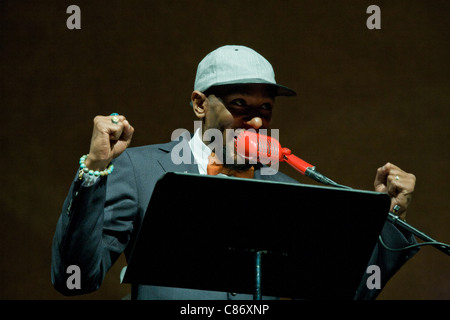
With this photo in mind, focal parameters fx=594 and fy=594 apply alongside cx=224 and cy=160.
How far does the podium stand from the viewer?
1008 mm

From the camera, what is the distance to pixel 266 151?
1.36 m

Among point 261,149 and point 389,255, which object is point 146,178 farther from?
point 389,255

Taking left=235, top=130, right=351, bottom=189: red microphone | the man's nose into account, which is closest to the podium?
left=235, top=130, right=351, bottom=189: red microphone

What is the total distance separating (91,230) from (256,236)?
375 mm

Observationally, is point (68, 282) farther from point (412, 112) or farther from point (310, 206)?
point (412, 112)

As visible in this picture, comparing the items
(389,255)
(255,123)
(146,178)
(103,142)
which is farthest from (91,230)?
(389,255)

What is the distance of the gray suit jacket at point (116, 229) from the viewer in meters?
1.22

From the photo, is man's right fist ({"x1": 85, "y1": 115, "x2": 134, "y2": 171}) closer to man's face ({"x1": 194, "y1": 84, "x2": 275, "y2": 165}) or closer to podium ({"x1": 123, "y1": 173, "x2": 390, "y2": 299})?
podium ({"x1": 123, "y1": 173, "x2": 390, "y2": 299})

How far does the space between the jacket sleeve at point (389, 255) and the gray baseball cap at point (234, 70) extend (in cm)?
52

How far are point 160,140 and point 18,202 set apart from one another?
2.09 ft

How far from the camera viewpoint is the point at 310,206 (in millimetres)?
1033

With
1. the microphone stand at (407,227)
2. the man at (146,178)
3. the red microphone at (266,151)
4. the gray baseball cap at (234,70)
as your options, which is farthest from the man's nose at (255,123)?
the microphone stand at (407,227)

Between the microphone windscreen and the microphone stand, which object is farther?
the microphone windscreen

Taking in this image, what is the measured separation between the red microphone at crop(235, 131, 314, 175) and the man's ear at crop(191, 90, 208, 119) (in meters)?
0.39
